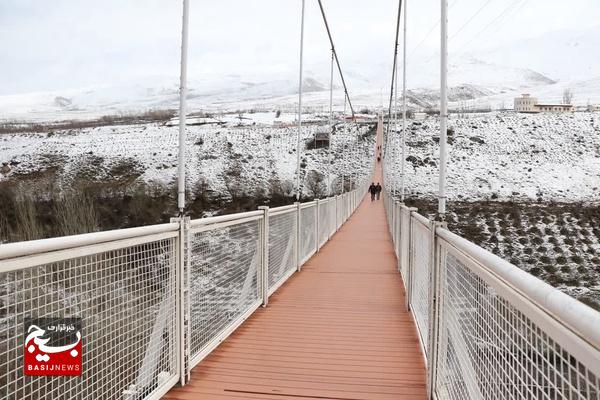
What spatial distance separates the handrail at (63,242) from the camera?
191 centimetres

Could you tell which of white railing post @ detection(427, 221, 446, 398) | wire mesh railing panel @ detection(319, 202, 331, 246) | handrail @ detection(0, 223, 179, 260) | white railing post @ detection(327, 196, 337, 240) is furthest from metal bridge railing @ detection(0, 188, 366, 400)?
white railing post @ detection(327, 196, 337, 240)

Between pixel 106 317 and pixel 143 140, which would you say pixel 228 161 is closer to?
pixel 143 140

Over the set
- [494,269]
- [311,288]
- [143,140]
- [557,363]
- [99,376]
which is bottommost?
[311,288]

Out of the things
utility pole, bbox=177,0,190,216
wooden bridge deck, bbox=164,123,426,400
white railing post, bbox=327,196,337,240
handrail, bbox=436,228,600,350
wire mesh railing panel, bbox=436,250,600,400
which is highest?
utility pole, bbox=177,0,190,216

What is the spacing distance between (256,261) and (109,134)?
6171 cm

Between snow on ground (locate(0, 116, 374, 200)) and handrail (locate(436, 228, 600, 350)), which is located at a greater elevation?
snow on ground (locate(0, 116, 374, 200))

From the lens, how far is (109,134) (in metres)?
62.9

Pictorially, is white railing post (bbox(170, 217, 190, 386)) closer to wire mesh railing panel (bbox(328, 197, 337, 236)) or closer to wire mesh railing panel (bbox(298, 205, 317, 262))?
wire mesh railing panel (bbox(298, 205, 317, 262))

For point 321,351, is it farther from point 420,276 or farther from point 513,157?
point 513,157

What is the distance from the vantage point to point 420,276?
5.10 m

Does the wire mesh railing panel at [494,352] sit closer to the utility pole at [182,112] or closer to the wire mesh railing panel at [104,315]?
the wire mesh railing panel at [104,315]

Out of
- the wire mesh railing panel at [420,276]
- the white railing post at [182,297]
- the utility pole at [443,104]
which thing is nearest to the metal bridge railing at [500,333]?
the wire mesh railing panel at [420,276]

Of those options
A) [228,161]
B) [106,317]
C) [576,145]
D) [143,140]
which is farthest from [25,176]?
[576,145]

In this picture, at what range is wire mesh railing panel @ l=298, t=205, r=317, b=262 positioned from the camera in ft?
31.0
